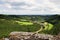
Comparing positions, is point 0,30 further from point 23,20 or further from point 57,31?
point 57,31

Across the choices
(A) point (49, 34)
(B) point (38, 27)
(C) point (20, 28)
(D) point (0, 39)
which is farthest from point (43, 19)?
(D) point (0, 39)

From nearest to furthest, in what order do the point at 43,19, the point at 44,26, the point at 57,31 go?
the point at 57,31
the point at 44,26
the point at 43,19

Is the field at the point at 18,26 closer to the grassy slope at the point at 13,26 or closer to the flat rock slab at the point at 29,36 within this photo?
the grassy slope at the point at 13,26

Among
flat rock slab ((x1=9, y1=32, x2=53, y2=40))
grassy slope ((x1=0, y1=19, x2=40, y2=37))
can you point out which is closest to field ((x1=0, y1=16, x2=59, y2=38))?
grassy slope ((x1=0, y1=19, x2=40, y2=37))

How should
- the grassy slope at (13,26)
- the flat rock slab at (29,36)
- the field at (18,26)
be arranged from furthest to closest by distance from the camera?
the grassy slope at (13,26), the field at (18,26), the flat rock slab at (29,36)

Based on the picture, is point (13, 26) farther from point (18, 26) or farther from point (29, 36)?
point (29, 36)

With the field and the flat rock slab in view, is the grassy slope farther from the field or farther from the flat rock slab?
the flat rock slab

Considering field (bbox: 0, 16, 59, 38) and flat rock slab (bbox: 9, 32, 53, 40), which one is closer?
flat rock slab (bbox: 9, 32, 53, 40)

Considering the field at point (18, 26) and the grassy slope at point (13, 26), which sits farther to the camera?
the grassy slope at point (13, 26)

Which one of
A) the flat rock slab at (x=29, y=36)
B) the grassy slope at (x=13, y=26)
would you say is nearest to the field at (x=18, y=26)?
the grassy slope at (x=13, y=26)
